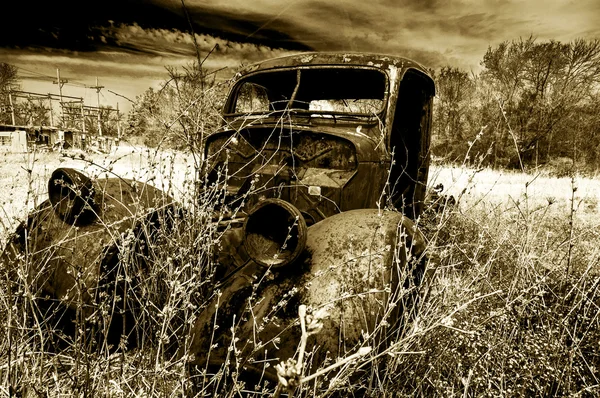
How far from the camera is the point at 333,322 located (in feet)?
5.20

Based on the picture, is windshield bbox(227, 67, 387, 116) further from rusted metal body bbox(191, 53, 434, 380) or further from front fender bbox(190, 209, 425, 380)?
front fender bbox(190, 209, 425, 380)

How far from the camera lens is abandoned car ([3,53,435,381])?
1.61 m

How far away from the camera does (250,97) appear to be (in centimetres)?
391

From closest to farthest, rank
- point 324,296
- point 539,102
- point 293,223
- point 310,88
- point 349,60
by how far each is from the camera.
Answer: point 324,296 < point 293,223 < point 349,60 < point 310,88 < point 539,102

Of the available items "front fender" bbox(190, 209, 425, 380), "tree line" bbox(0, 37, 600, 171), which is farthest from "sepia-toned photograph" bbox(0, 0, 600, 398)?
"tree line" bbox(0, 37, 600, 171)

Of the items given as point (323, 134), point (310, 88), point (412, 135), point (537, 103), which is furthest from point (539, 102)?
point (323, 134)

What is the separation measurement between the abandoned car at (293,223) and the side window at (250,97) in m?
0.02

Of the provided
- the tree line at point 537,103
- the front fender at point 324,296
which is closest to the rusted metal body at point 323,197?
the front fender at point 324,296

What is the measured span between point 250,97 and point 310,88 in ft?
2.23

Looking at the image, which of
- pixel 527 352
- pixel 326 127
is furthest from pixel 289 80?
pixel 527 352

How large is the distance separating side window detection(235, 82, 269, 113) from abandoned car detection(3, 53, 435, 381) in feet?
0.05

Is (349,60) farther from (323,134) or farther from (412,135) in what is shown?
(412,135)

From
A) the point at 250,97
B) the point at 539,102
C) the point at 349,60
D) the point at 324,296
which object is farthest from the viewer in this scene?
the point at 539,102

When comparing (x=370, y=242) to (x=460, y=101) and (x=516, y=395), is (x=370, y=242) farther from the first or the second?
(x=460, y=101)
